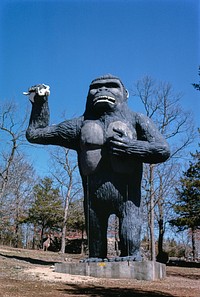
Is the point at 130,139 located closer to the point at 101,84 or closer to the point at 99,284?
the point at 101,84

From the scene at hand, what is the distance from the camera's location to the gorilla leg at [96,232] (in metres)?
6.47

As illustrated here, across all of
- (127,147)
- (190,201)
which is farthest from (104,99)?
(190,201)

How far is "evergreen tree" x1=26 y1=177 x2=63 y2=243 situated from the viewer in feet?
81.0

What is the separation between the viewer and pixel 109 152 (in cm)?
620

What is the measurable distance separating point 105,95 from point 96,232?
2620 millimetres

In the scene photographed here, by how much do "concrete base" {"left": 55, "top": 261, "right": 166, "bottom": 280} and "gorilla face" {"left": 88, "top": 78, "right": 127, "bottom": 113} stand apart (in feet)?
9.37

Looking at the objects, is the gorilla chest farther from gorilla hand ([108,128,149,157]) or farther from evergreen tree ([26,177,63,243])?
evergreen tree ([26,177,63,243])

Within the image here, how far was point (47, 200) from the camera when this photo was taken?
83.6ft

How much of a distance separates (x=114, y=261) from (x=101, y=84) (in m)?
3.36

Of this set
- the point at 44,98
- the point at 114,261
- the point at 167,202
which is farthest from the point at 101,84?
the point at 167,202

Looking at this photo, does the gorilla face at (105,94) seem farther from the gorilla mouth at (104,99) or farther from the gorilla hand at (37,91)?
the gorilla hand at (37,91)

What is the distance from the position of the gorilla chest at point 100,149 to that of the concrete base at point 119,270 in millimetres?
1639

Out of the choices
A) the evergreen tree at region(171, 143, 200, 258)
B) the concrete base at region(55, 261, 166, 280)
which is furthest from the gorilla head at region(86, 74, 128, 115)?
the evergreen tree at region(171, 143, 200, 258)

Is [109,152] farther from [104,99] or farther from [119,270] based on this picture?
[119,270]
